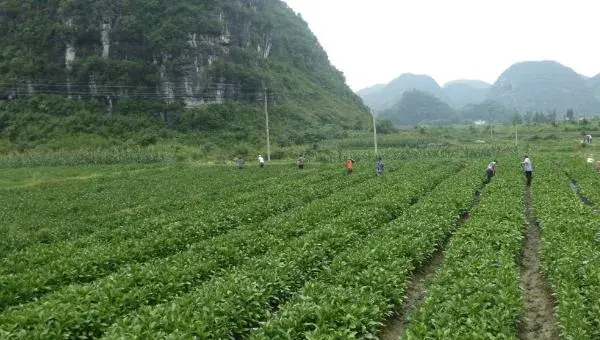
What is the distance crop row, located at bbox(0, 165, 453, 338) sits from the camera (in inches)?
387

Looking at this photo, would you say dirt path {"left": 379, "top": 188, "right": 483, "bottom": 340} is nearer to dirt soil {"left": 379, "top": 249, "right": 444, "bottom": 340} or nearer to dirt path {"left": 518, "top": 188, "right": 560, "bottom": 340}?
dirt soil {"left": 379, "top": 249, "right": 444, "bottom": 340}

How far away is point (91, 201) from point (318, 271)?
22546mm

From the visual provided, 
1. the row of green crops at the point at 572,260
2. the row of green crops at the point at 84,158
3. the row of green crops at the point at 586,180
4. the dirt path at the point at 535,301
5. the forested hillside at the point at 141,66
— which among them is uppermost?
the forested hillside at the point at 141,66

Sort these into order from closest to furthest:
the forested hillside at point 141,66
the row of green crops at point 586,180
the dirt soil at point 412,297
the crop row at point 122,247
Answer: the dirt soil at point 412,297 < the crop row at point 122,247 < the row of green crops at point 586,180 < the forested hillside at point 141,66

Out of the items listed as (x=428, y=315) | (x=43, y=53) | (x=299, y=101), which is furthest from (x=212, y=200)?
(x=299, y=101)

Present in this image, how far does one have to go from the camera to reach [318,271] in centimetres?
1389

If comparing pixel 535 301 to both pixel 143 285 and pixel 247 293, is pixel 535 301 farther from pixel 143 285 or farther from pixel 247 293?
pixel 143 285

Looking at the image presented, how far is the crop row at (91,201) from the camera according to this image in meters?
22.0

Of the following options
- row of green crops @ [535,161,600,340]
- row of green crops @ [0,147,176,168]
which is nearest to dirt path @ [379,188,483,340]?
row of green crops @ [535,161,600,340]

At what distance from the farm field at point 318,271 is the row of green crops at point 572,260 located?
5 centimetres

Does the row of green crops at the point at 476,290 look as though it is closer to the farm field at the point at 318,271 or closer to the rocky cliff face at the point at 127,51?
the farm field at the point at 318,271

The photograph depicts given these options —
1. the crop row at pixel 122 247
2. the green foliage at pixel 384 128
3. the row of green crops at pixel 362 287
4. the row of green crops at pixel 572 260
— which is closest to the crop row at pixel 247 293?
the row of green crops at pixel 362 287

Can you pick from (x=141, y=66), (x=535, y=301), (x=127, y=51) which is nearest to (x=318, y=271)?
(x=535, y=301)

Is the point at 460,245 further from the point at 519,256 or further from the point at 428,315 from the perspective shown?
the point at 428,315
